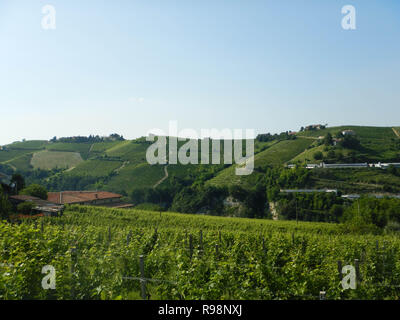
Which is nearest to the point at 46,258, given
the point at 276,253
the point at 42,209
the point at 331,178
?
the point at 276,253

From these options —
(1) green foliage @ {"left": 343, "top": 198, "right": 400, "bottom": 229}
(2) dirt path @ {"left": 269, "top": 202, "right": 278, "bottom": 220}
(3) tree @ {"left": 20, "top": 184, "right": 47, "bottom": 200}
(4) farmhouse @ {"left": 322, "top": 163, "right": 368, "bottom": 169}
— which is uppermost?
(4) farmhouse @ {"left": 322, "top": 163, "right": 368, "bottom": 169}

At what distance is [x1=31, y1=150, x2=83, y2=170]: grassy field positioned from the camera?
101m

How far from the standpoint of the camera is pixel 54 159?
106812 millimetres

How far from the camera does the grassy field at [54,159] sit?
3977 inches

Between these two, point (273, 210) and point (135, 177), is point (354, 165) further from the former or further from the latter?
point (135, 177)

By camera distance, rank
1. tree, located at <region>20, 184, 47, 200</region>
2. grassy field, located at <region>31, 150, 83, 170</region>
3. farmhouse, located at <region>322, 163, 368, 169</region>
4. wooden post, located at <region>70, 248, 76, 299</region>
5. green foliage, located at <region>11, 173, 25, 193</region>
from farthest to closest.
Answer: grassy field, located at <region>31, 150, 83, 170</region>
farmhouse, located at <region>322, 163, 368, 169</region>
green foliage, located at <region>11, 173, 25, 193</region>
tree, located at <region>20, 184, 47, 200</region>
wooden post, located at <region>70, 248, 76, 299</region>

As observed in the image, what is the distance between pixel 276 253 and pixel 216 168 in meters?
78.7

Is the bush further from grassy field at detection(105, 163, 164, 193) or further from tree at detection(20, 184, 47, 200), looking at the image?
tree at detection(20, 184, 47, 200)

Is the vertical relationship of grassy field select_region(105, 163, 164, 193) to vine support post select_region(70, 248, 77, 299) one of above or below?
below

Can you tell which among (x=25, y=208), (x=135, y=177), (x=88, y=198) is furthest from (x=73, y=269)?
(x=135, y=177)

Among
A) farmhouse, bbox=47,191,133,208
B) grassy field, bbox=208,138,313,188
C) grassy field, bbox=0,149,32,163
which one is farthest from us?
grassy field, bbox=0,149,32,163

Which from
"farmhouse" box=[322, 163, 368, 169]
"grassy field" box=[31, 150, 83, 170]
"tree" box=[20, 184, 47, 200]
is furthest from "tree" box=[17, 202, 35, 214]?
"grassy field" box=[31, 150, 83, 170]

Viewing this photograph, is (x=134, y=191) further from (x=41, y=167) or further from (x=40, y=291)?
(x=40, y=291)

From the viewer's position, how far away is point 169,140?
112 meters
